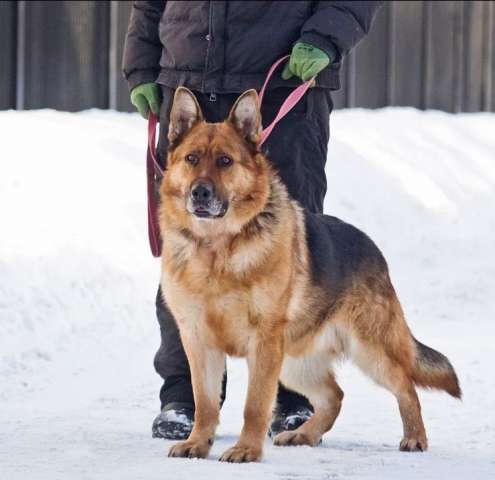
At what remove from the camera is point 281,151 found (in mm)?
5613

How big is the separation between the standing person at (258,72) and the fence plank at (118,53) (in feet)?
21.8

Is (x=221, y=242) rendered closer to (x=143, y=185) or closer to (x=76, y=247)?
(x=76, y=247)

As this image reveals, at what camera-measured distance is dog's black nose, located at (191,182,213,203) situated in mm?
4773

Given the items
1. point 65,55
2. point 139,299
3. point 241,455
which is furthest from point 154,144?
point 65,55

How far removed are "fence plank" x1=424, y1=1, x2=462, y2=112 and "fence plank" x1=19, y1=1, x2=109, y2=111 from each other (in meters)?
5.63

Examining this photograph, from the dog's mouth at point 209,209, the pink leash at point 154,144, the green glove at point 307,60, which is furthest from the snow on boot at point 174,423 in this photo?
the green glove at point 307,60

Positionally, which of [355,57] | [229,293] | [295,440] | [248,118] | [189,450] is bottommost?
[295,440]

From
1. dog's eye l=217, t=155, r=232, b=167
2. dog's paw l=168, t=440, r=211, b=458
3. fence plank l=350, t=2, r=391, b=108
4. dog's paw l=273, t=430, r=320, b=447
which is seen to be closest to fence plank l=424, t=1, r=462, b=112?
fence plank l=350, t=2, r=391, b=108

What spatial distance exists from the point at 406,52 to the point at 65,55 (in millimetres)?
5725

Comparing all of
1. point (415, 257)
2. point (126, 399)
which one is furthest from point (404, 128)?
point (126, 399)

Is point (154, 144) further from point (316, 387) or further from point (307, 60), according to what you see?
point (316, 387)

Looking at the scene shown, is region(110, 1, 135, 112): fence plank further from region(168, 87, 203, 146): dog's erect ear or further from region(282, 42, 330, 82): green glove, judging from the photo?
region(168, 87, 203, 146): dog's erect ear

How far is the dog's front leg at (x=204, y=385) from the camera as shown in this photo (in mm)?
4945

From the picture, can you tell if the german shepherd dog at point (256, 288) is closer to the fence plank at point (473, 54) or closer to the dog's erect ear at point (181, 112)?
the dog's erect ear at point (181, 112)
